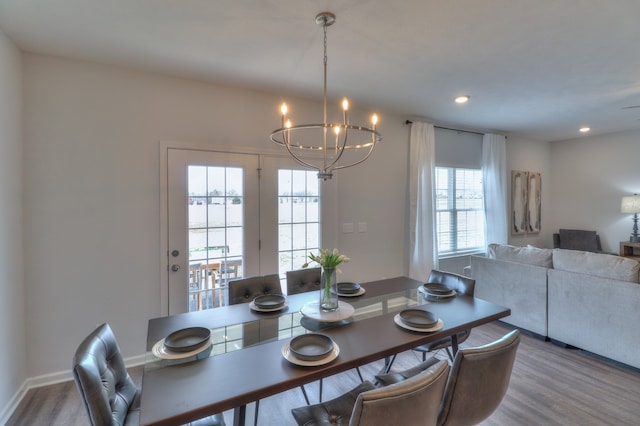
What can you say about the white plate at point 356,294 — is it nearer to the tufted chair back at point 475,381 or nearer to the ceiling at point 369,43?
the tufted chair back at point 475,381

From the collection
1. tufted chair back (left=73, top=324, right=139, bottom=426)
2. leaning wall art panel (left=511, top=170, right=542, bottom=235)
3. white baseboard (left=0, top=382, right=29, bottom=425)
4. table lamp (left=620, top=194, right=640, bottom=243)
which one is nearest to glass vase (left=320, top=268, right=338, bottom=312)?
tufted chair back (left=73, top=324, right=139, bottom=426)

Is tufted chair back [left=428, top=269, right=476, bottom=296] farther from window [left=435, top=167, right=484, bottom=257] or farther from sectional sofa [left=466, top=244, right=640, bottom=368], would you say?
window [left=435, top=167, right=484, bottom=257]

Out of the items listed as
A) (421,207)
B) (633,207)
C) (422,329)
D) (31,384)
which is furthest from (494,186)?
(31,384)

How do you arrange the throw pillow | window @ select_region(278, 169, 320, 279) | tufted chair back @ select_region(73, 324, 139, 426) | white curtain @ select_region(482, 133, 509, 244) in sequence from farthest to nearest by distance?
the throw pillow < white curtain @ select_region(482, 133, 509, 244) < window @ select_region(278, 169, 320, 279) < tufted chair back @ select_region(73, 324, 139, 426)

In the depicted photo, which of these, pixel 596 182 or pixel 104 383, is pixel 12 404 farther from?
pixel 596 182

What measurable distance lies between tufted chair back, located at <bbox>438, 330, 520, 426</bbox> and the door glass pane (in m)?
2.36

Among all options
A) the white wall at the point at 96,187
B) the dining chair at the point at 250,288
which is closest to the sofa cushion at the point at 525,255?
the dining chair at the point at 250,288

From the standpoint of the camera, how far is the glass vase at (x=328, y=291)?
6.08 ft

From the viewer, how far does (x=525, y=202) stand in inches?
230

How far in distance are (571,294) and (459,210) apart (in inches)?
90.2

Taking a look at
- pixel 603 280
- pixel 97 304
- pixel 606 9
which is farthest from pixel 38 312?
pixel 603 280

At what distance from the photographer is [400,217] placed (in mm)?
4340

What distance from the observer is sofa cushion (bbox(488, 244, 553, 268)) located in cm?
329

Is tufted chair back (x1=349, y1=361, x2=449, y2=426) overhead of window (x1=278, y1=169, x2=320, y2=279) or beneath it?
beneath
